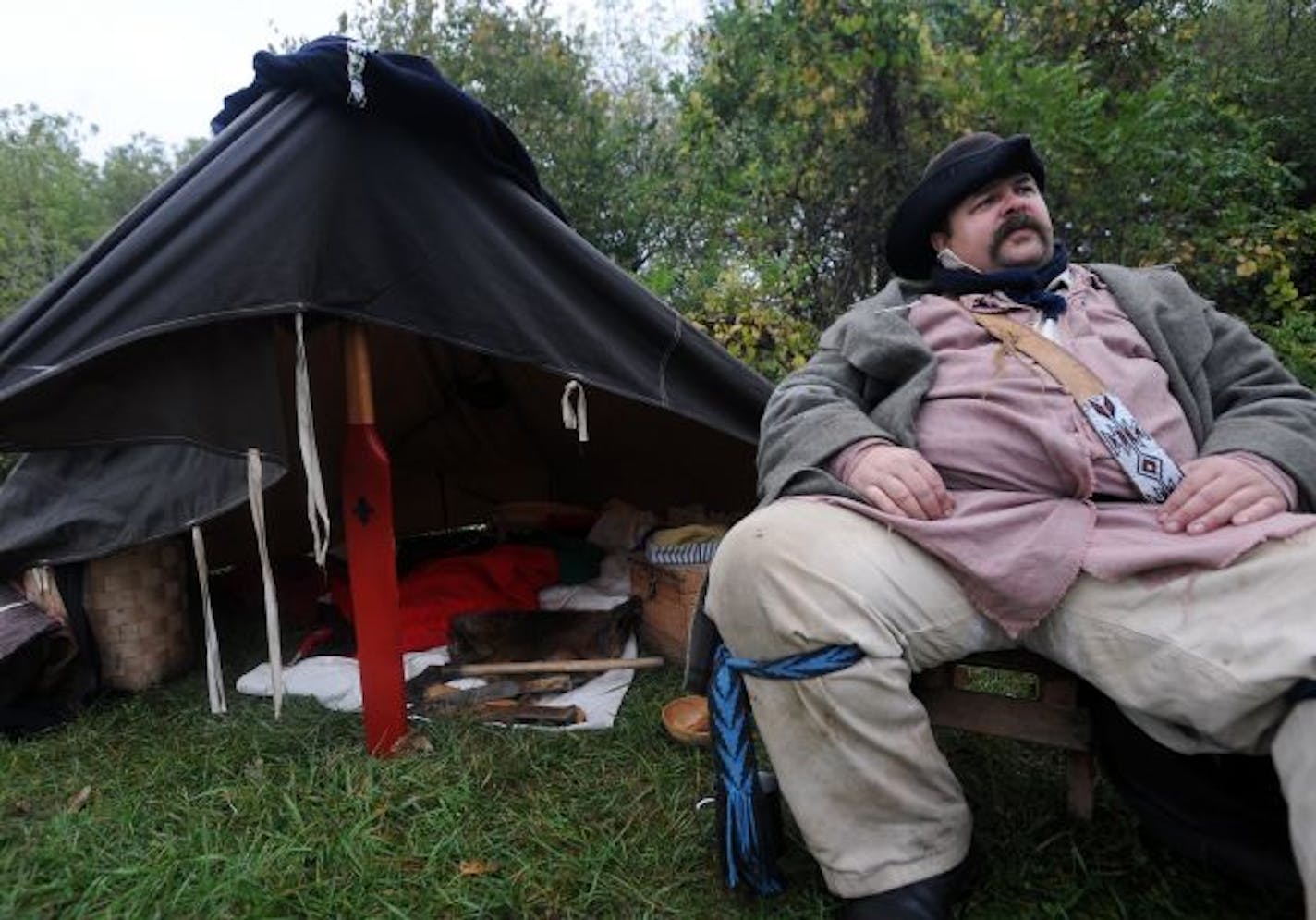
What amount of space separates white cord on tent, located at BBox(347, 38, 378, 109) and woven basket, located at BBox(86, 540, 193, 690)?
1.50 meters

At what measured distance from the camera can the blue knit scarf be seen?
187 cm

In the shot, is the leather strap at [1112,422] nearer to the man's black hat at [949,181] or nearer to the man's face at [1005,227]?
the man's face at [1005,227]

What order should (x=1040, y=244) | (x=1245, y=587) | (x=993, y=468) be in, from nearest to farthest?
(x=1245, y=587) < (x=993, y=468) < (x=1040, y=244)

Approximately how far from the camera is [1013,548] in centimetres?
140

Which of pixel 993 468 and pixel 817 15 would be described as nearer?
pixel 993 468

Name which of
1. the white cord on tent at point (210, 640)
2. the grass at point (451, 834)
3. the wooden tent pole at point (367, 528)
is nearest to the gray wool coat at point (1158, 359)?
the grass at point (451, 834)

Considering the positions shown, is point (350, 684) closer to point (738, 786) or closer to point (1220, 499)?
point (738, 786)

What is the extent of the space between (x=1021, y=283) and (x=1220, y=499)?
680mm

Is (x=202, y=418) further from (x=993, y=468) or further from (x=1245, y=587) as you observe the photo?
(x=1245, y=587)

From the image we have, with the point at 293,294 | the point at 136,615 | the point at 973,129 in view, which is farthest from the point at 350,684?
the point at 973,129

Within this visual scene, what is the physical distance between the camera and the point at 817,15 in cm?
411

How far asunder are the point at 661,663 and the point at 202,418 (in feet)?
4.78

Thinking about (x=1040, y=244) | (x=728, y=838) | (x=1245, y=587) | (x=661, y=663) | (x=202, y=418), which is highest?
(x=1040, y=244)

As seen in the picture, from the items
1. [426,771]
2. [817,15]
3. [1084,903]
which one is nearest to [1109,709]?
[1084,903]
